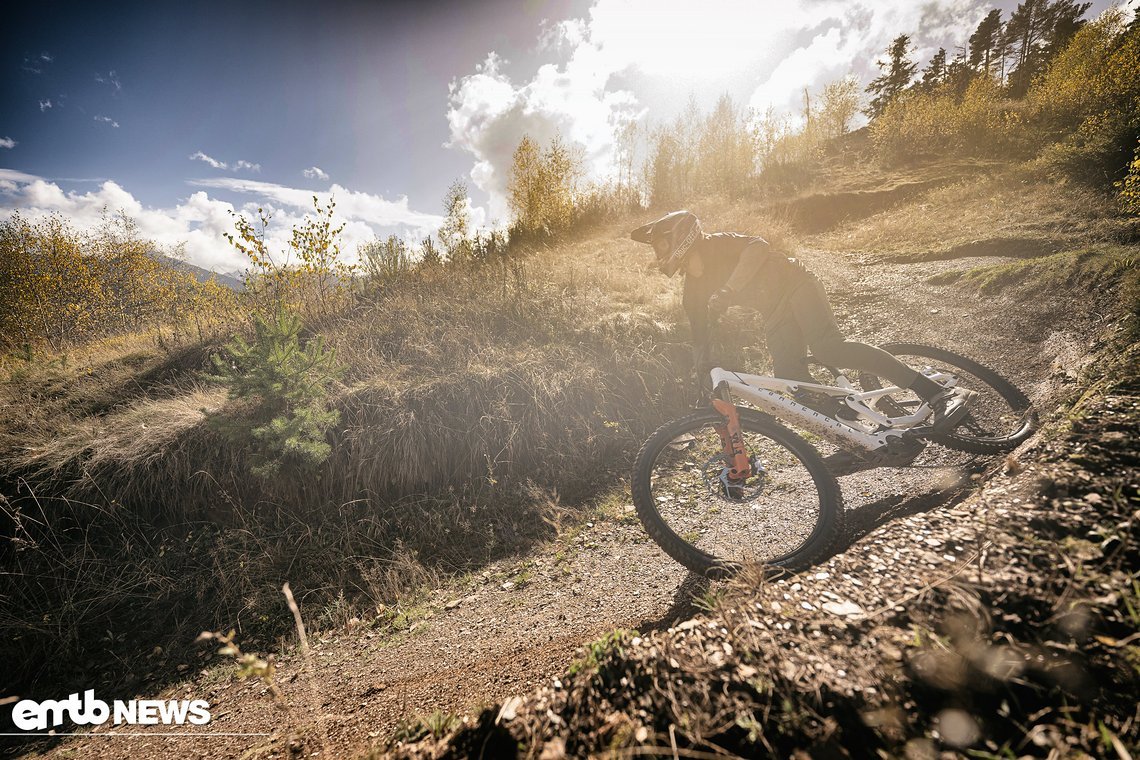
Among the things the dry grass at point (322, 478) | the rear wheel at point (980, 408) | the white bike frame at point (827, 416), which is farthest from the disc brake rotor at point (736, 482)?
the dry grass at point (322, 478)

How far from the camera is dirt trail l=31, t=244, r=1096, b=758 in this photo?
256cm

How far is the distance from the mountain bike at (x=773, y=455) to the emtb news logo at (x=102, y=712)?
3.90 meters

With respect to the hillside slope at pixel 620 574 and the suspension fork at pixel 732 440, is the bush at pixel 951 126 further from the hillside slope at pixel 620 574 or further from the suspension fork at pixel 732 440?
the suspension fork at pixel 732 440

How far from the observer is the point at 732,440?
3.20 meters

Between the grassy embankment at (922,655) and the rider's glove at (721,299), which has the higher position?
the rider's glove at (721,299)

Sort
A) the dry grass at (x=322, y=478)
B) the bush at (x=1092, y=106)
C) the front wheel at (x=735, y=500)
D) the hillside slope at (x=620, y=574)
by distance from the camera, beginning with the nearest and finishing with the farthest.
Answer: the hillside slope at (x=620, y=574) < the front wheel at (x=735, y=500) < the dry grass at (x=322, y=478) < the bush at (x=1092, y=106)

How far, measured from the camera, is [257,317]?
4.21 m

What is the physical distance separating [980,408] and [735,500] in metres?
3.26

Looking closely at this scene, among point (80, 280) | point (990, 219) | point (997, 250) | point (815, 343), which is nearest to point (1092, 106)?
point (990, 219)

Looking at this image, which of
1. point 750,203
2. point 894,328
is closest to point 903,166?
point 750,203

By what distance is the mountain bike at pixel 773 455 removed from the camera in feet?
9.23

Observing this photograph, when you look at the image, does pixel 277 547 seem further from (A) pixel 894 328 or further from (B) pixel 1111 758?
(A) pixel 894 328

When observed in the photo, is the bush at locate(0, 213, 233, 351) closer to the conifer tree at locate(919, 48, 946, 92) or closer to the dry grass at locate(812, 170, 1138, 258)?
the dry grass at locate(812, 170, 1138, 258)

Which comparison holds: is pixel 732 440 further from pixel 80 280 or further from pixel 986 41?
pixel 986 41
